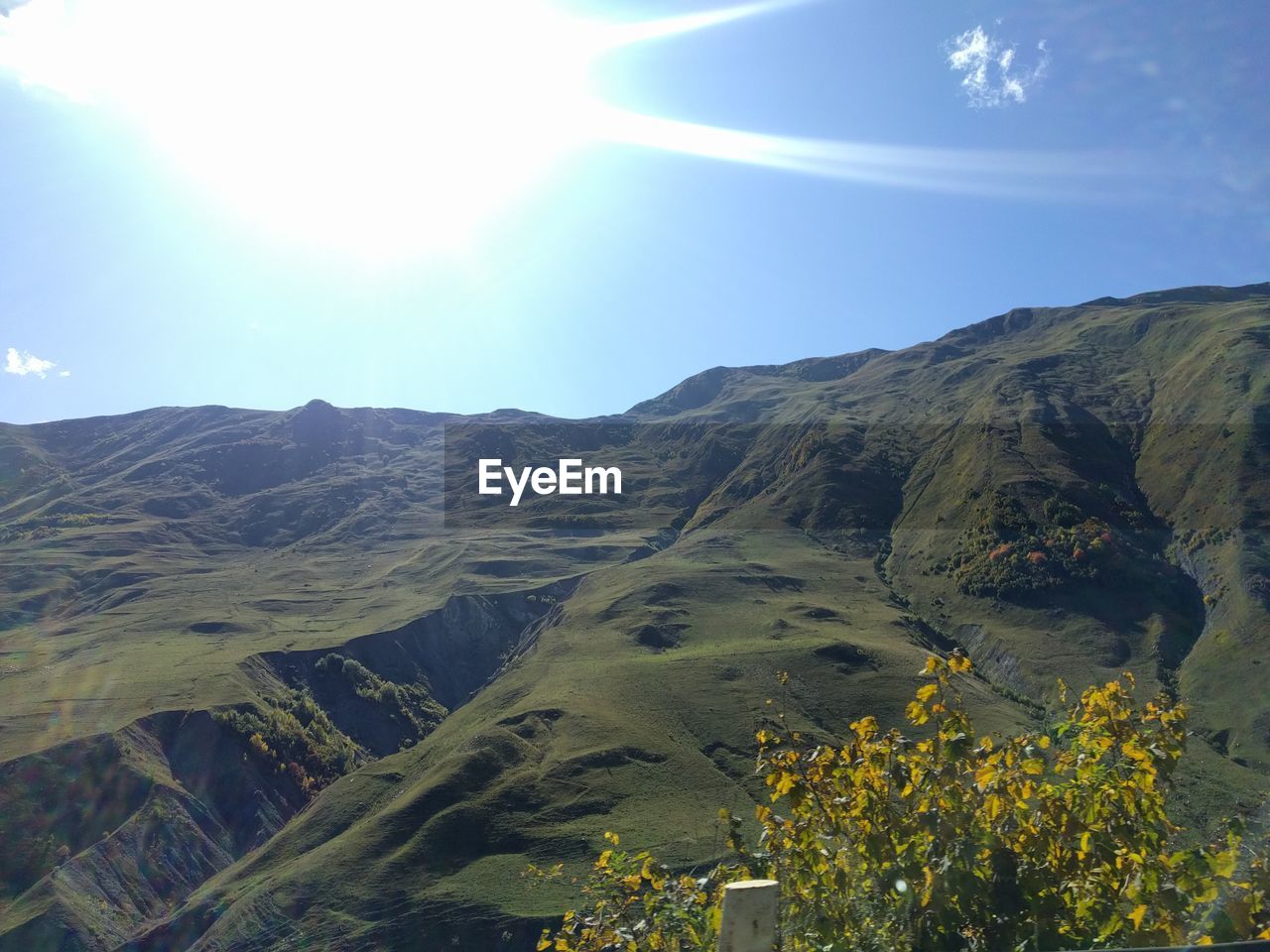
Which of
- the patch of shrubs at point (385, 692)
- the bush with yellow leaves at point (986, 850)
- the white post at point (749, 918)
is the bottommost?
the patch of shrubs at point (385, 692)

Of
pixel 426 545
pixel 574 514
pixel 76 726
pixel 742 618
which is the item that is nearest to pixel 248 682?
pixel 76 726

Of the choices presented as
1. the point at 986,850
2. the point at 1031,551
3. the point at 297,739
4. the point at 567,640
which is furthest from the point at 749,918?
the point at 1031,551

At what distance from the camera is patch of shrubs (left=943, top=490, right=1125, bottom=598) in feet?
339

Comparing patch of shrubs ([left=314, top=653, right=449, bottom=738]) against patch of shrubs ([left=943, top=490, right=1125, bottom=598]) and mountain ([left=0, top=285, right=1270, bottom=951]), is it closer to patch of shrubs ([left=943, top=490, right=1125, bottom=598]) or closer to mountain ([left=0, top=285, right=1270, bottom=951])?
mountain ([left=0, top=285, right=1270, bottom=951])

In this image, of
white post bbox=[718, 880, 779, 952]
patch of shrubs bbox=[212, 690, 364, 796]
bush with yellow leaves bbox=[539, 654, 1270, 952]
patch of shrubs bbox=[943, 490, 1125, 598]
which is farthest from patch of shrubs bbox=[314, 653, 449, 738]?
white post bbox=[718, 880, 779, 952]

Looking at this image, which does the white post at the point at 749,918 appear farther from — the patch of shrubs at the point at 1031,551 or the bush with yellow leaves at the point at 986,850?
the patch of shrubs at the point at 1031,551

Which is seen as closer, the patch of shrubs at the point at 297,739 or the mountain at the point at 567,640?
the mountain at the point at 567,640

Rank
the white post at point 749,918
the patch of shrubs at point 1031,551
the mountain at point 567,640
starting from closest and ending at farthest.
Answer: the white post at point 749,918, the mountain at point 567,640, the patch of shrubs at point 1031,551

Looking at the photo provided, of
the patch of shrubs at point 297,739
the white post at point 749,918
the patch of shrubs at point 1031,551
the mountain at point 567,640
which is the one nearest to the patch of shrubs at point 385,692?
the mountain at point 567,640

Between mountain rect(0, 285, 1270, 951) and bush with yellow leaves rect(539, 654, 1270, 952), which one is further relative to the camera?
mountain rect(0, 285, 1270, 951)

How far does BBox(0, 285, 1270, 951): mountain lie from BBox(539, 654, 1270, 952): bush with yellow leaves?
9.54m

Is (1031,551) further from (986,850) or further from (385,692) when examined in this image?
(986,850)

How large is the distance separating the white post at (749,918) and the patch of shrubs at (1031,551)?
10976 cm

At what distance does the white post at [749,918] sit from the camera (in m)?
3.65
